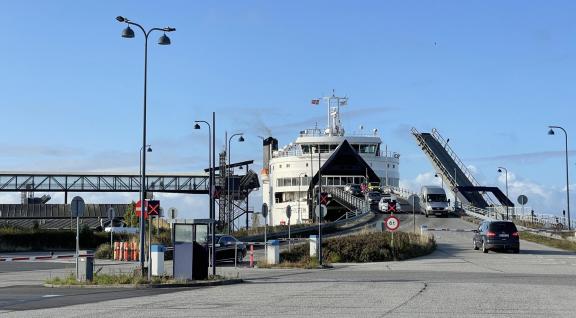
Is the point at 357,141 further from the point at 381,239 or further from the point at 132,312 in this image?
the point at 132,312

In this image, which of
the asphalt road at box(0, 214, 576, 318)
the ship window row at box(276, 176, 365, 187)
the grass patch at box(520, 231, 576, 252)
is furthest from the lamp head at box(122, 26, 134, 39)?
the ship window row at box(276, 176, 365, 187)

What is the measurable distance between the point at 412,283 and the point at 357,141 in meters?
66.9

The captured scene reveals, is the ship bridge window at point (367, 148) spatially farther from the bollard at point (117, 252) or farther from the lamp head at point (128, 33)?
the lamp head at point (128, 33)

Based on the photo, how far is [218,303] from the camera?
15.6m

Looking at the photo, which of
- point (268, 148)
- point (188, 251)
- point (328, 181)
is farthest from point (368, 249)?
point (268, 148)

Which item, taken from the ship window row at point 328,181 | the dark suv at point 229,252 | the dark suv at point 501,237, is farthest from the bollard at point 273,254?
the ship window row at point 328,181

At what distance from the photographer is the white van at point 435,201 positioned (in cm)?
6731

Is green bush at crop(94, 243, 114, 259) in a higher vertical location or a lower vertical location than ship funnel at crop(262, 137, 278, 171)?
lower

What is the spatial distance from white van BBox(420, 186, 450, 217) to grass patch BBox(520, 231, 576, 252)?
52.0 ft

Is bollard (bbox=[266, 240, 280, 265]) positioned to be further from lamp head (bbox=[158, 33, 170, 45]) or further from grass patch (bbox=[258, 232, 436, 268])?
lamp head (bbox=[158, 33, 170, 45])

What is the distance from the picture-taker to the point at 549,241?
45500mm

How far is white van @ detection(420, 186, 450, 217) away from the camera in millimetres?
67312

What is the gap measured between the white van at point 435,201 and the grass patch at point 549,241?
52.0 feet

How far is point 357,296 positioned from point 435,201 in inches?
2054
